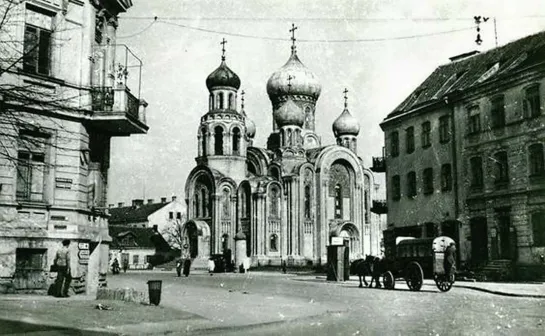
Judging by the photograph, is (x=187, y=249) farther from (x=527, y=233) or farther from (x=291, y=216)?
(x=527, y=233)

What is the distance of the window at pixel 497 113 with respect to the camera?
30766 millimetres

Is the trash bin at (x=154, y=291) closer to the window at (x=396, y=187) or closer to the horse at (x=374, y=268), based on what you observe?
the horse at (x=374, y=268)

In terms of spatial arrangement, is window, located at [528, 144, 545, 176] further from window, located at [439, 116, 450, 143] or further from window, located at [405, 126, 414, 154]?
window, located at [405, 126, 414, 154]

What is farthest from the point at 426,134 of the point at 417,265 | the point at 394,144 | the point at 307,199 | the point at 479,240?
the point at 307,199

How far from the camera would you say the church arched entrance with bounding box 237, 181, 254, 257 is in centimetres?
5778

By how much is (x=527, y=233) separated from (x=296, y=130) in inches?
1462

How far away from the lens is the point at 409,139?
127 ft

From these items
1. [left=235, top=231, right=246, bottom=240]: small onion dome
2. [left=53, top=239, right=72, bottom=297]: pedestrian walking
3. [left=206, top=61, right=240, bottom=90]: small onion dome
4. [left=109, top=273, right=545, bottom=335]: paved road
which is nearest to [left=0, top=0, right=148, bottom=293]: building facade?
[left=53, top=239, right=72, bottom=297]: pedestrian walking

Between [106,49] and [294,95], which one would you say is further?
[294,95]

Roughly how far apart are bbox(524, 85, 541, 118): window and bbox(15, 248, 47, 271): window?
2103 cm

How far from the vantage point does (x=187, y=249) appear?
2336 inches

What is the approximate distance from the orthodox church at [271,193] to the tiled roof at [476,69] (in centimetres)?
2100

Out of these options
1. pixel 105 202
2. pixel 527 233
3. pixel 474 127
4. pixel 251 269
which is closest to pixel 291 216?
pixel 251 269

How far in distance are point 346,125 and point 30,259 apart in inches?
2332
